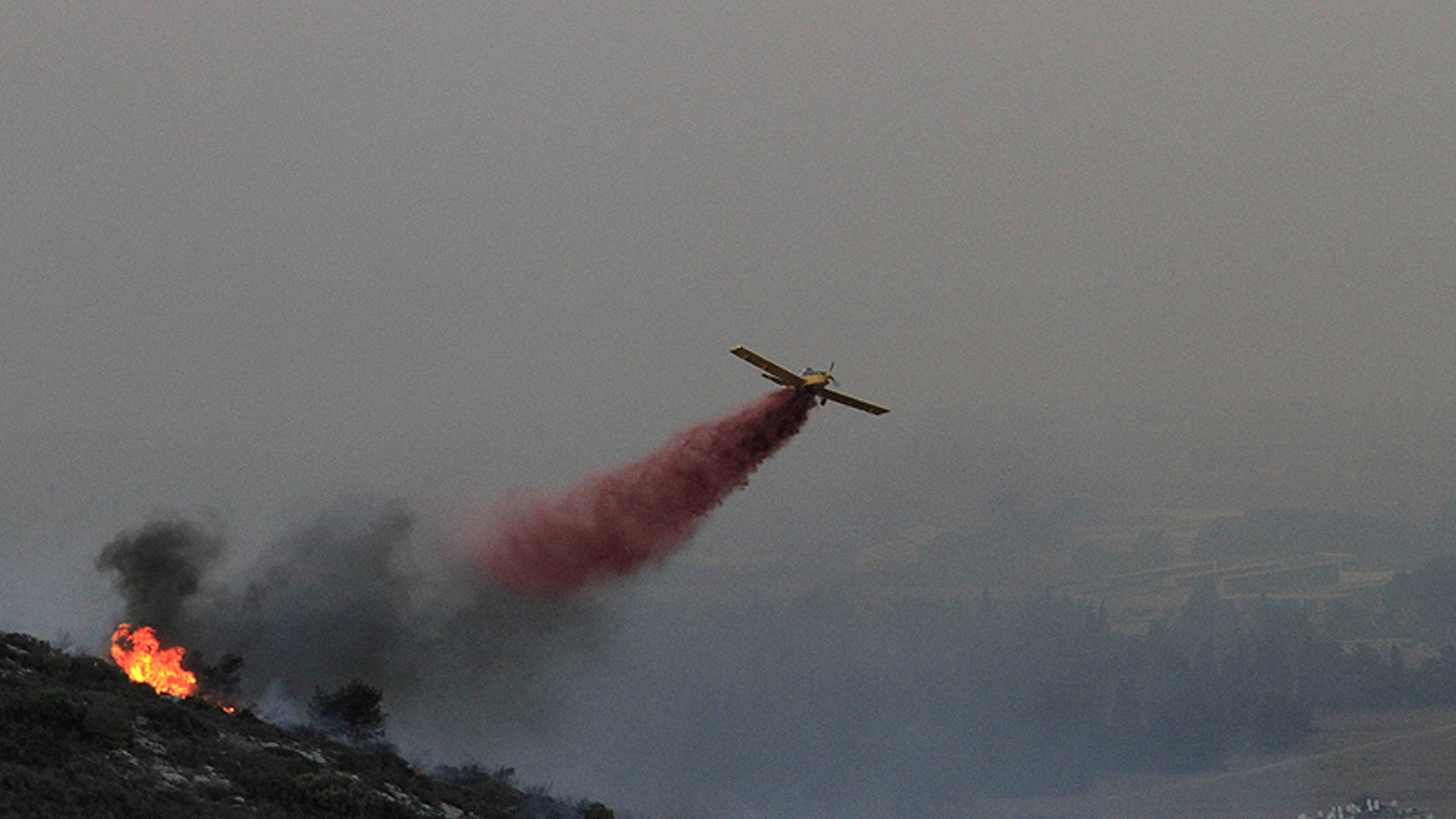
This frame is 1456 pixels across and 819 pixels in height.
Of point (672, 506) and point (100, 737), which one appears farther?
point (672, 506)

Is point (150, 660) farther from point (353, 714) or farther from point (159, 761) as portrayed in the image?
point (159, 761)

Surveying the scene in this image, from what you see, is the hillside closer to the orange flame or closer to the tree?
the tree

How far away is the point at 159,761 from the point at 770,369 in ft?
158

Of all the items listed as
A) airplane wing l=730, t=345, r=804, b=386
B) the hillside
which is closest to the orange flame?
the hillside

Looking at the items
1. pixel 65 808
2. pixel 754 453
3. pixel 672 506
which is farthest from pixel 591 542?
pixel 65 808

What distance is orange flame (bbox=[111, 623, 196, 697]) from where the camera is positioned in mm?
101125

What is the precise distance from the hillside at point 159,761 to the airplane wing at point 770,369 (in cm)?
3597

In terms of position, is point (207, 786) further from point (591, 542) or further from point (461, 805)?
point (591, 542)

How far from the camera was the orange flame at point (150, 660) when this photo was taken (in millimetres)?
101125

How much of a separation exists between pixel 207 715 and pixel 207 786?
17242 mm

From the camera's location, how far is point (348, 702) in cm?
10531

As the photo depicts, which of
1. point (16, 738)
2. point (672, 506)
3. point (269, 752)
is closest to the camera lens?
point (16, 738)

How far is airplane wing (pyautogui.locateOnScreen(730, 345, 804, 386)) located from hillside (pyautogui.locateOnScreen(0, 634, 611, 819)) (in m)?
36.0

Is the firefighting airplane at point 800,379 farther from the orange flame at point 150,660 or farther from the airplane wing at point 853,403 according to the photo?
the orange flame at point 150,660
